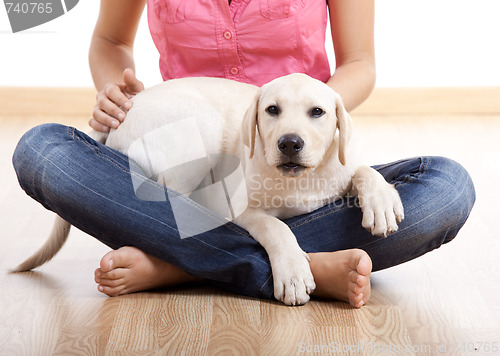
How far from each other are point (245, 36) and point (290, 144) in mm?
677

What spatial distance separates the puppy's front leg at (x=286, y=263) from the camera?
1.79 m

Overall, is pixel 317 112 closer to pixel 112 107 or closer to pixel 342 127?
pixel 342 127

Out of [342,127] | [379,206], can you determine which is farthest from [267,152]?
[379,206]

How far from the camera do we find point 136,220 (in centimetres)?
187

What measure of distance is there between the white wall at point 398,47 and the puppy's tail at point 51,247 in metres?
2.29

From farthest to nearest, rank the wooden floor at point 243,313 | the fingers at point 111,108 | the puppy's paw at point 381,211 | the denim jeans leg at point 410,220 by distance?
the fingers at point 111,108
the denim jeans leg at point 410,220
the puppy's paw at point 381,211
the wooden floor at point 243,313

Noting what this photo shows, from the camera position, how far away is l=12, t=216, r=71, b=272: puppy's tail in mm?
2104

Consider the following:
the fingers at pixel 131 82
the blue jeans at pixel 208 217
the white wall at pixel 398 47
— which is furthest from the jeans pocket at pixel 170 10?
the white wall at pixel 398 47

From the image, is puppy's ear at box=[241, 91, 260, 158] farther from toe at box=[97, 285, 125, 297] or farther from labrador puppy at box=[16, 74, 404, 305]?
toe at box=[97, 285, 125, 297]

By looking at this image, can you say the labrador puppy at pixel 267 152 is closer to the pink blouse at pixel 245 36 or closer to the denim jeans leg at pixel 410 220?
the denim jeans leg at pixel 410 220

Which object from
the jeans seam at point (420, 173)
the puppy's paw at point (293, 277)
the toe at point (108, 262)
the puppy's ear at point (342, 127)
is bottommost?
the puppy's paw at point (293, 277)

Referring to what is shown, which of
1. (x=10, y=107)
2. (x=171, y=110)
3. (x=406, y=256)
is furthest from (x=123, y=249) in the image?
(x=10, y=107)

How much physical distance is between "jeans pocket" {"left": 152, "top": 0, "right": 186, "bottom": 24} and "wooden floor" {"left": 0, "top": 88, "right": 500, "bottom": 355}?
78cm

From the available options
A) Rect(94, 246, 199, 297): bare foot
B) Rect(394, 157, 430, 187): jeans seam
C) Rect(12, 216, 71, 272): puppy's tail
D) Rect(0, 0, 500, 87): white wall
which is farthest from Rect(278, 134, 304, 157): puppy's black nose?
Rect(0, 0, 500, 87): white wall
